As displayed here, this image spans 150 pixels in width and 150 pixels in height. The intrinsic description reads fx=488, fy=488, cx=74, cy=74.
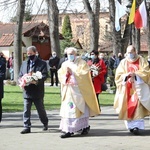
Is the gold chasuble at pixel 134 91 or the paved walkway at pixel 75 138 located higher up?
the gold chasuble at pixel 134 91

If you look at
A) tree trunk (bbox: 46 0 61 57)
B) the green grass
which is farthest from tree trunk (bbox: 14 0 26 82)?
the green grass

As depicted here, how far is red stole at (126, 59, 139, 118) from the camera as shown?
10.6 m

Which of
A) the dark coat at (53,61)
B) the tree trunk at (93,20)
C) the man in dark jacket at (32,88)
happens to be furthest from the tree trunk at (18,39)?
the man in dark jacket at (32,88)

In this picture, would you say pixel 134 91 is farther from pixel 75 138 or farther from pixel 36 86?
pixel 36 86

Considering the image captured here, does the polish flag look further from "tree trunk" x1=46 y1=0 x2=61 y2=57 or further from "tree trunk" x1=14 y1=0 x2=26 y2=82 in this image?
"tree trunk" x1=14 y1=0 x2=26 y2=82

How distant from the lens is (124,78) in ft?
34.9

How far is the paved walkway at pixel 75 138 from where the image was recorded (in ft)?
29.9

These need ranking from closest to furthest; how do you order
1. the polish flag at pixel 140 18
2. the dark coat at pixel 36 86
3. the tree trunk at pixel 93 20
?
the dark coat at pixel 36 86 → the polish flag at pixel 140 18 → the tree trunk at pixel 93 20

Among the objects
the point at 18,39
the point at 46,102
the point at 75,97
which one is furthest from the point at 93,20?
the point at 75,97

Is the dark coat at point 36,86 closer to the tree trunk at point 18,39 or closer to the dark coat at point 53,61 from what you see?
the dark coat at point 53,61

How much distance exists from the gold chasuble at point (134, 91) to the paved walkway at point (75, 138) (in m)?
0.48

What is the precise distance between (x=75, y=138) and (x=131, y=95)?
1607 millimetres

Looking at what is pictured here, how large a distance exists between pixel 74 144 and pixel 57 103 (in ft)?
27.5

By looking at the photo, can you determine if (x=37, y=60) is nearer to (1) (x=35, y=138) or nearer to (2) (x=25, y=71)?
(2) (x=25, y=71)
